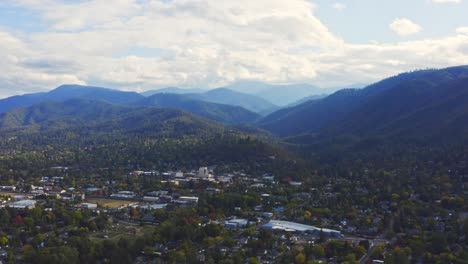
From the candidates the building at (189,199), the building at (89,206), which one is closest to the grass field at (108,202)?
the building at (89,206)

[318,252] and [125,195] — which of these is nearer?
[318,252]

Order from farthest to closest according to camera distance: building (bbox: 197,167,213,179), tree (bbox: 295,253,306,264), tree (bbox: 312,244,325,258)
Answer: building (bbox: 197,167,213,179) → tree (bbox: 312,244,325,258) → tree (bbox: 295,253,306,264)

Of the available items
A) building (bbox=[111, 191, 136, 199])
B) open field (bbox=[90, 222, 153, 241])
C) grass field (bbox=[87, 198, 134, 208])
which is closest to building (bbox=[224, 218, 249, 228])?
open field (bbox=[90, 222, 153, 241])

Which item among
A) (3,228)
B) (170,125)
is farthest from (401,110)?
(3,228)

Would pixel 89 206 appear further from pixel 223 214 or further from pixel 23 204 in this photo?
pixel 223 214

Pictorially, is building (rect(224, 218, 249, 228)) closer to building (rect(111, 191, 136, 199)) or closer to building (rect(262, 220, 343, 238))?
building (rect(262, 220, 343, 238))

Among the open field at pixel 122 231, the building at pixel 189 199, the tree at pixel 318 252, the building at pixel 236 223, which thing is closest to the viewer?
the tree at pixel 318 252

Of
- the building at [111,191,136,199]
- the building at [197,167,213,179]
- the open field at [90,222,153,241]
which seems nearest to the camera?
the open field at [90,222,153,241]

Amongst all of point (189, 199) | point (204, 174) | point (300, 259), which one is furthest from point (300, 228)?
point (204, 174)

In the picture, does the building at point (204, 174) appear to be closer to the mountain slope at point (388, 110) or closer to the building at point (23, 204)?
the building at point (23, 204)

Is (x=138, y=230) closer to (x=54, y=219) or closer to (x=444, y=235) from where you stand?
(x=54, y=219)

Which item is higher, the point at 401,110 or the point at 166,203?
the point at 401,110
